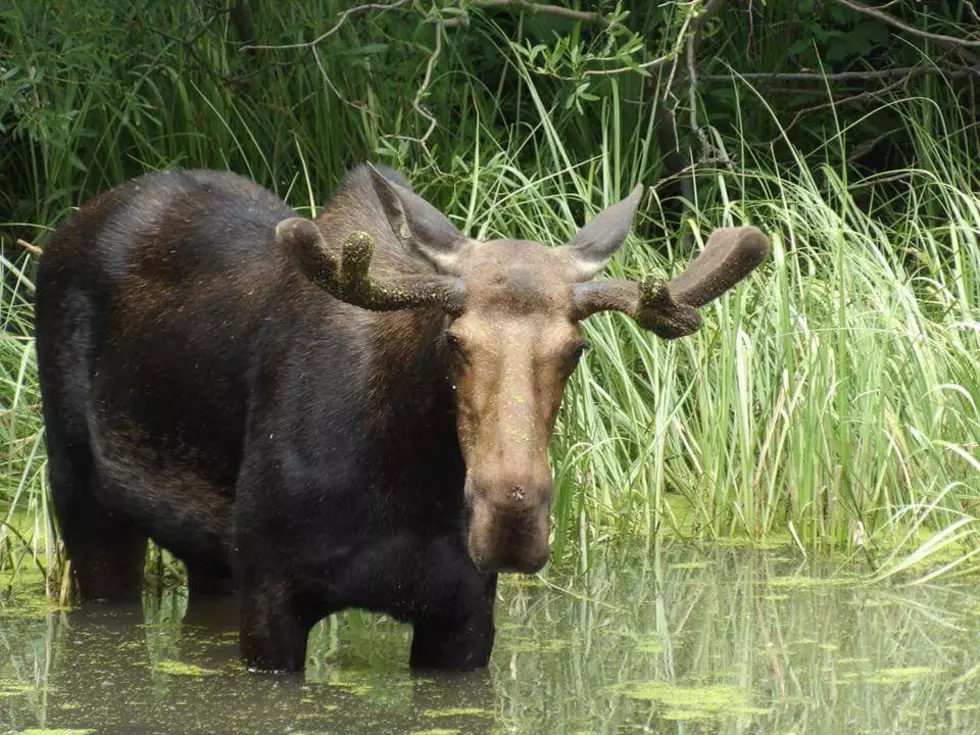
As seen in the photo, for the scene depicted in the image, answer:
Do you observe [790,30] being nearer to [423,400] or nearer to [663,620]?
[663,620]

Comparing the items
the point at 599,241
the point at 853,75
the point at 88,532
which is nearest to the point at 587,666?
the point at 599,241

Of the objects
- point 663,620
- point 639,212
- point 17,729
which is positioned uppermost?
point 639,212

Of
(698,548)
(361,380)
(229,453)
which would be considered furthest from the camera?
(698,548)

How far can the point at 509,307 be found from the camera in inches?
163

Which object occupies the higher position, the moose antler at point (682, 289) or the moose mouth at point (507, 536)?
the moose antler at point (682, 289)

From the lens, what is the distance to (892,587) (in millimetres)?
5867

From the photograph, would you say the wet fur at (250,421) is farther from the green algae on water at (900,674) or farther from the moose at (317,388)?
the green algae on water at (900,674)

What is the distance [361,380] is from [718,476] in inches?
92.2

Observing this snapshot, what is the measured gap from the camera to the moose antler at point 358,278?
4238 millimetres

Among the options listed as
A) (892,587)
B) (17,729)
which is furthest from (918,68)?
(17,729)

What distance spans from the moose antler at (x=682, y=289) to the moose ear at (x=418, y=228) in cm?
36

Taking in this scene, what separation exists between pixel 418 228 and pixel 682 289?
69cm

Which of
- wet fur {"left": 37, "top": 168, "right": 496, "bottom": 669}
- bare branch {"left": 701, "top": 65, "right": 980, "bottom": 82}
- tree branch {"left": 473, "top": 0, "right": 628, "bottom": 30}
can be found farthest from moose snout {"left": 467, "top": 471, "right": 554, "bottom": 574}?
bare branch {"left": 701, "top": 65, "right": 980, "bottom": 82}

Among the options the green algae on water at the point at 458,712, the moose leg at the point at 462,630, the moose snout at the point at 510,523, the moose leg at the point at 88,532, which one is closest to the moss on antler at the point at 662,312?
the moose snout at the point at 510,523
